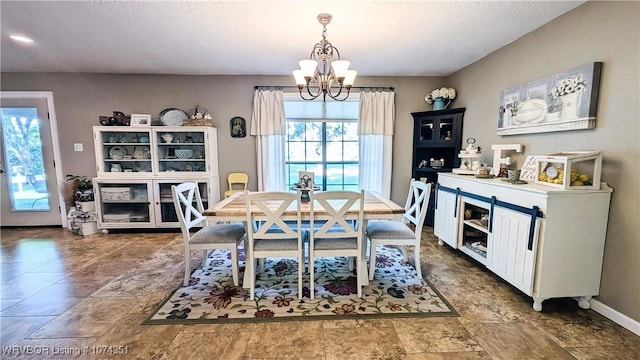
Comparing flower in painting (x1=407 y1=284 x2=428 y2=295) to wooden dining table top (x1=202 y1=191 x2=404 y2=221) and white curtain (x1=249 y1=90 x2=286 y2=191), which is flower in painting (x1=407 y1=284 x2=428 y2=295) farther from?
white curtain (x1=249 y1=90 x2=286 y2=191)

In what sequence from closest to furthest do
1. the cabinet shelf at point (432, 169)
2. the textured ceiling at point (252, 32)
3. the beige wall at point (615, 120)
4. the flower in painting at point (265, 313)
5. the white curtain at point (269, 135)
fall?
the beige wall at point (615, 120), the flower in painting at point (265, 313), the textured ceiling at point (252, 32), the cabinet shelf at point (432, 169), the white curtain at point (269, 135)

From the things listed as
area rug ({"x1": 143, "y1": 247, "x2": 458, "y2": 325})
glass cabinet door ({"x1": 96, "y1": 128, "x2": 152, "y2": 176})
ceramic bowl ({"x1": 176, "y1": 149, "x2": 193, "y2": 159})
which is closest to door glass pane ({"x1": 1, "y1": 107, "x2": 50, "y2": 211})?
glass cabinet door ({"x1": 96, "y1": 128, "x2": 152, "y2": 176})

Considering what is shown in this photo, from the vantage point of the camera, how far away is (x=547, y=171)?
2.20 m

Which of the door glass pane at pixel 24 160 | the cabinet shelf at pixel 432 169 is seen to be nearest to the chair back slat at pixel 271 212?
the cabinet shelf at pixel 432 169

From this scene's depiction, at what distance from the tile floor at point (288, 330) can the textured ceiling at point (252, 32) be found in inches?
93.0

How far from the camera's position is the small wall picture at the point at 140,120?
13.2 ft

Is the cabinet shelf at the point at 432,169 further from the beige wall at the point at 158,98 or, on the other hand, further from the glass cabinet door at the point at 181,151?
the glass cabinet door at the point at 181,151

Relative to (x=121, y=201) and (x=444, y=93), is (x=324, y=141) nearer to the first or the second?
Answer: (x=444, y=93)

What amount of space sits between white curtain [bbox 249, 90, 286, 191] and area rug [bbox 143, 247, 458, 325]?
1723 mm

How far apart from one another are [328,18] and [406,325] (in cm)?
249

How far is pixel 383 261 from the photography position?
3039 millimetres

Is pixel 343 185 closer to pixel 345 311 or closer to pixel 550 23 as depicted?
pixel 345 311

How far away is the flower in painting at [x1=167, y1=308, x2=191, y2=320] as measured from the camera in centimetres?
204

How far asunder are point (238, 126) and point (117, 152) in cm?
184
